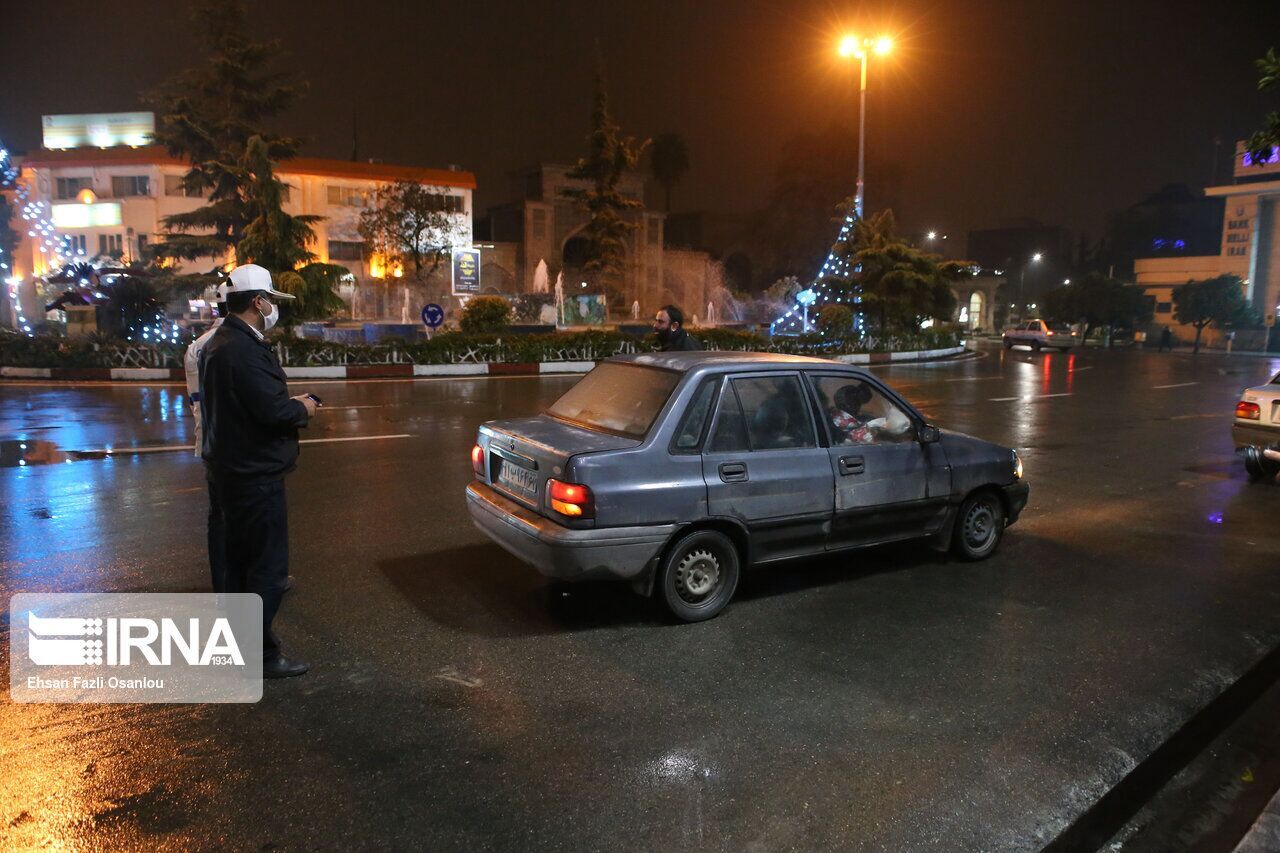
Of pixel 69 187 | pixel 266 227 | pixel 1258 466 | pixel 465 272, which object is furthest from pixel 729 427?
pixel 69 187

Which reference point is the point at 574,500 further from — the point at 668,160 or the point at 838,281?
the point at 668,160

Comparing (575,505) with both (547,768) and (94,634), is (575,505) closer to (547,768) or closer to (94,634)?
(547,768)

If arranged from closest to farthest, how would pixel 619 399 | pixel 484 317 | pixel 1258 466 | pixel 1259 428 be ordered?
pixel 619 399
pixel 1259 428
pixel 1258 466
pixel 484 317

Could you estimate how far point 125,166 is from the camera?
47.9m

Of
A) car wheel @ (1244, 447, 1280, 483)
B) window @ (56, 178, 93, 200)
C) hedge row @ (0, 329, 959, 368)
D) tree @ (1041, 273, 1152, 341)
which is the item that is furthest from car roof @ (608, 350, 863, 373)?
tree @ (1041, 273, 1152, 341)

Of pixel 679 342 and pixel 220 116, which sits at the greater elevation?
pixel 220 116

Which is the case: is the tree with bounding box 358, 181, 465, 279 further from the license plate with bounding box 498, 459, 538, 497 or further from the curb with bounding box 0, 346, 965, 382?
the license plate with bounding box 498, 459, 538, 497

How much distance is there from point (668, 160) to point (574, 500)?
7530cm

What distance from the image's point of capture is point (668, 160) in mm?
75875

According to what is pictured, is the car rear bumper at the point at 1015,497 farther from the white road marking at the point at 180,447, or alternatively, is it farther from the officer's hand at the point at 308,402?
the white road marking at the point at 180,447

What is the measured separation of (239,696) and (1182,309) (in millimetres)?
60977

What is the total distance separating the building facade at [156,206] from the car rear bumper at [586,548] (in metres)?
43.0

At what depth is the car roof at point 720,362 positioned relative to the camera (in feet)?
17.4

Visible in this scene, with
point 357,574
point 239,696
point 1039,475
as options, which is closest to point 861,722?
point 239,696
